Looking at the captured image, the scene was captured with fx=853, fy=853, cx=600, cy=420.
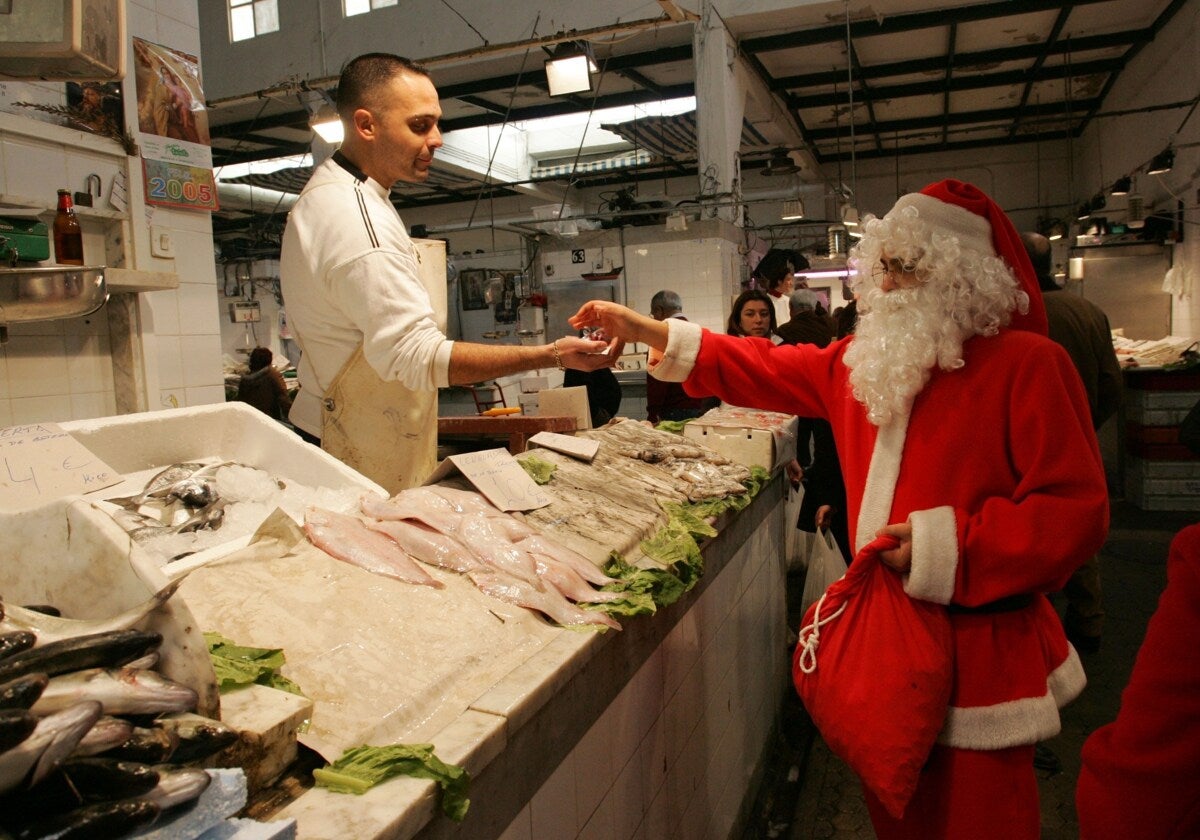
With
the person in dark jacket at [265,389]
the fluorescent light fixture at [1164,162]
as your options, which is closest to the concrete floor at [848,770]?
the fluorescent light fixture at [1164,162]

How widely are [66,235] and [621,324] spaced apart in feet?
10.9

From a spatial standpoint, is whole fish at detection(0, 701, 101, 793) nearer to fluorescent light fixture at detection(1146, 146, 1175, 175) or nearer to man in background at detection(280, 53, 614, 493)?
man in background at detection(280, 53, 614, 493)

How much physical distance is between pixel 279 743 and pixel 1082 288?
50.1ft

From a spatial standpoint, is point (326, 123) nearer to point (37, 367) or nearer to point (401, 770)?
point (37, 367)

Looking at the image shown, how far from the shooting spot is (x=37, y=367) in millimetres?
4629

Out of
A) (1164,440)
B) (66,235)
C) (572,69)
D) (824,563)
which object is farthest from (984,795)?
(1164,440)

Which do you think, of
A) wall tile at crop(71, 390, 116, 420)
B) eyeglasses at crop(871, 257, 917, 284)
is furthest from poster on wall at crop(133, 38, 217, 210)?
eyeglasses at crop(871, 257, 917, 284)

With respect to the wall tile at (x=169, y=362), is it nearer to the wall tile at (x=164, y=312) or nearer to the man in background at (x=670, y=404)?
the wall tile at (x=164, y=312)

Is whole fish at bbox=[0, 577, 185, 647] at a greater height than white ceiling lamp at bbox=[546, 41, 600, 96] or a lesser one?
lesser

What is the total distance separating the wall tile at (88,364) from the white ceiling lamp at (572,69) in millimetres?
4946

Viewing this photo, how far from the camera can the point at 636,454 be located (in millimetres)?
3820

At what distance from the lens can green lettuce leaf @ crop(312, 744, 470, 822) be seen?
51.3 inches

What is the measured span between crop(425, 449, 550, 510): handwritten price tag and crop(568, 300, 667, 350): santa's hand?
54cm

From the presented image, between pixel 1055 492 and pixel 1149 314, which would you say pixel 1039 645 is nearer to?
pixel 1055 492
